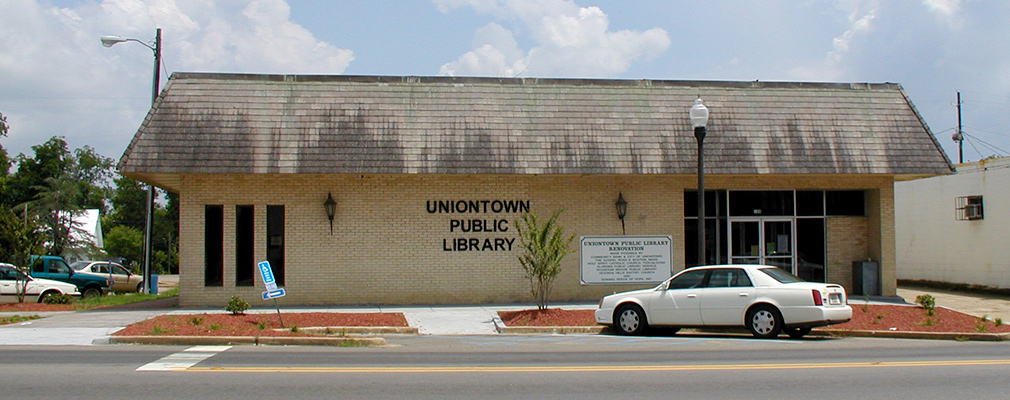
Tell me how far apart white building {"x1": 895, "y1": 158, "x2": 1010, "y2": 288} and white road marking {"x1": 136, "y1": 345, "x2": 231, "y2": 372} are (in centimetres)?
2142

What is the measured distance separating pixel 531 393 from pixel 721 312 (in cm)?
648

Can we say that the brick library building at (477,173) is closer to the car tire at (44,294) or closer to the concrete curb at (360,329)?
the concrete curb at (360,329)

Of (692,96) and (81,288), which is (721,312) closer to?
(692,96)

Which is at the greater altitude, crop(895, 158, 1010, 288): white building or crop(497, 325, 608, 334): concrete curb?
crop(895, 158, 1010, 288): white building

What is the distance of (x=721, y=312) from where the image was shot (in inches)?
557

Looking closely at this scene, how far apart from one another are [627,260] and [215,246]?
962cm

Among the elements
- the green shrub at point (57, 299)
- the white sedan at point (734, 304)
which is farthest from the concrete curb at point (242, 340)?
the green shrub at point (57, 299)

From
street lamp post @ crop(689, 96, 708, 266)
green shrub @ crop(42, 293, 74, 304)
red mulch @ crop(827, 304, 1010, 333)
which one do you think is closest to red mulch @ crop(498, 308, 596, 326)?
street lamp post @ crop(689, 96, 708, 266)

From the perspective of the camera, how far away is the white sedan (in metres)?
13.5

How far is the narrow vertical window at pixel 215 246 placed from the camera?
19.0m

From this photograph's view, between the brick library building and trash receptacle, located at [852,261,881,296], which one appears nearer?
the brick library building

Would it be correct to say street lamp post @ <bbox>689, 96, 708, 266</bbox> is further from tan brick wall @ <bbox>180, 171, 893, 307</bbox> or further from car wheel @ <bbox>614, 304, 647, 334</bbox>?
tan brick wall @ <bbox>180, 171, 893, 307</bbox>

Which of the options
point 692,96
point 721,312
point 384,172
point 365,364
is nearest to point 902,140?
point 692,96

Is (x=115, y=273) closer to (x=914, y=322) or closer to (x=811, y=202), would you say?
(x=811, y=202)
